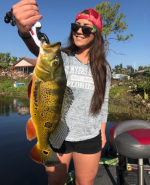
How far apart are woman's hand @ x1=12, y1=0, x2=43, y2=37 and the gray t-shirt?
0.58 meters

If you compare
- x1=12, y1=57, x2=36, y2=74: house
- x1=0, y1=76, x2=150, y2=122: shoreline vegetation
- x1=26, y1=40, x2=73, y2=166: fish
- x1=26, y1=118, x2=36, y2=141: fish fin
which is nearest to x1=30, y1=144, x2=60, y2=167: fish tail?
x1=26, y1=40, x2=73, y2=166: fish

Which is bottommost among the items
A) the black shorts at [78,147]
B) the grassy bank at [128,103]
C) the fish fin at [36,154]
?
the grassy bank at [128,103]

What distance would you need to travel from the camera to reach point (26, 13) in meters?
1.27

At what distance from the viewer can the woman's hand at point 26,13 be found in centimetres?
127

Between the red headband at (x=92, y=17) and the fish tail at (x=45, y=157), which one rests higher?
the red headband at (x=92, y=17)

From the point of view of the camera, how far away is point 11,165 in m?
3.57

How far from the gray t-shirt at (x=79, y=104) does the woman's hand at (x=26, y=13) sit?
0.58 meters

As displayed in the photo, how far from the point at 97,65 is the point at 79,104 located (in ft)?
1.67

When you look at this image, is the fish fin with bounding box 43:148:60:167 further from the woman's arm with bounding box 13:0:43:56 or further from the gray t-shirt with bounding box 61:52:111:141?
the woman's arm with bounding box 13:0:43:56

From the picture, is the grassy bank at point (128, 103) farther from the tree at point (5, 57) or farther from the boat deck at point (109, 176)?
the tree at point (5, 57)

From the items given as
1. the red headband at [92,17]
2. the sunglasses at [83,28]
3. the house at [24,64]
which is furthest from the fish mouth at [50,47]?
the house at [24,64]

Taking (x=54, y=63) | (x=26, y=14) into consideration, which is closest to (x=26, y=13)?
(x=26, y=14)

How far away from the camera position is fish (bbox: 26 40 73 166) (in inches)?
50.0

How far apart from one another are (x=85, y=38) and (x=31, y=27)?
0.68m
